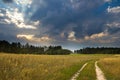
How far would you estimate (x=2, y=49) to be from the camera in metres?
131

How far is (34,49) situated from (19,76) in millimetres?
169454

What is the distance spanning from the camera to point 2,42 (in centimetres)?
13912

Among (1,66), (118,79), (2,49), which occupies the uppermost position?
(2,49)

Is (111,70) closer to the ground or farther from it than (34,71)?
closer to the ground

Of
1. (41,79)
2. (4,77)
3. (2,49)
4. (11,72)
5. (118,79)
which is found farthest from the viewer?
(2,49)

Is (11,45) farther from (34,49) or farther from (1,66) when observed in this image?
(1,66)

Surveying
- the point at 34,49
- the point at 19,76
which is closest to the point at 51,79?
the point at 19,76

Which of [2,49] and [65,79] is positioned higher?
[2,49]

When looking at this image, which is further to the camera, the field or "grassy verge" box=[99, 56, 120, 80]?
"grassy verge" box=[99, 56, 120, 80]

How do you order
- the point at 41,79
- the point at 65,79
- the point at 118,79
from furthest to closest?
the point at 118,79 → the point at 65,79 → the point at 41,79

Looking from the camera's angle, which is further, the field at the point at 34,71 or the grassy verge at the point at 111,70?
the grassy verge at the point at 111,70

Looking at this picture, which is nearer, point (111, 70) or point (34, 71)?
point (34, 71)

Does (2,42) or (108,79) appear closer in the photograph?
(108,79)

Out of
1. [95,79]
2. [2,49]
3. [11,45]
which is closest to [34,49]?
[11,45]
